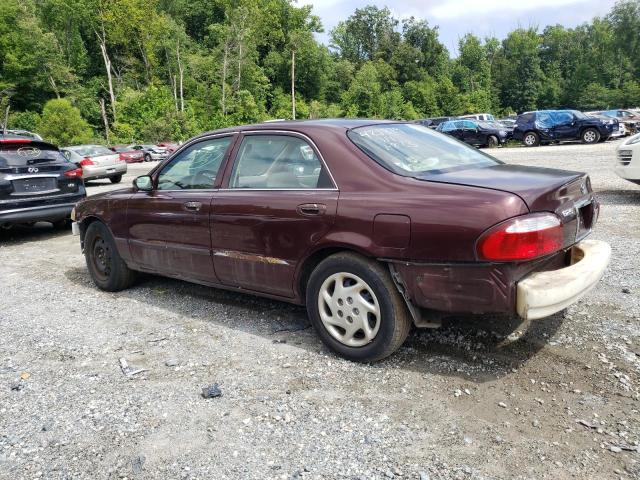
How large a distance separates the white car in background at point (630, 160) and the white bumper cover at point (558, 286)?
6207mm

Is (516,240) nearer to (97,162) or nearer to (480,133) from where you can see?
(97,162)

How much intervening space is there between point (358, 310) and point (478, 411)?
3.11 ft

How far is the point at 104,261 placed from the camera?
557cm

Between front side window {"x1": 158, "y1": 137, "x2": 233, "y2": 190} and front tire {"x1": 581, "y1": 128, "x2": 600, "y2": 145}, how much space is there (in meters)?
23.6

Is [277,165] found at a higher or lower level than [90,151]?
lower

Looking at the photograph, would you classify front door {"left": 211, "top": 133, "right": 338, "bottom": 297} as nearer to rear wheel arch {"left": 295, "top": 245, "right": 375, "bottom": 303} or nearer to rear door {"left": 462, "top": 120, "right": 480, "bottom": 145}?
rear wheel arch {"left": 295, "top": 245, "right": 375, "bottom": 303}

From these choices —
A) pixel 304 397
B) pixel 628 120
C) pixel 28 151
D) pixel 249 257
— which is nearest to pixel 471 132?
pixel 628 120

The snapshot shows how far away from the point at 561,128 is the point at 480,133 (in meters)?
3.82

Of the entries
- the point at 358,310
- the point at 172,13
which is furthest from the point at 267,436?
the point at 172,13

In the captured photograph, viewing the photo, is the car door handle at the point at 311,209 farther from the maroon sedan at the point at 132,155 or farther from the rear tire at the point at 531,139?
the maroon sedan at the point at 132,155

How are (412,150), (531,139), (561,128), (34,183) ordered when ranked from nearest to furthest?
(412,150)
(34,183)
(561,128)
(531,139)

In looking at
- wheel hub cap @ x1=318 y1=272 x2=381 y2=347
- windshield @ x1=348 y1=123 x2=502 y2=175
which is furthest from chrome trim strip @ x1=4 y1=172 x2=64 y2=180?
wheel hub cap @ x1=318 y1=272 x2=381 y2=347

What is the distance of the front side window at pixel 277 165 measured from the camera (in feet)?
12.5

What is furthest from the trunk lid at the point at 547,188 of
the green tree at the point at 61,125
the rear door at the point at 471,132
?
the green tree at the point at 61,125
